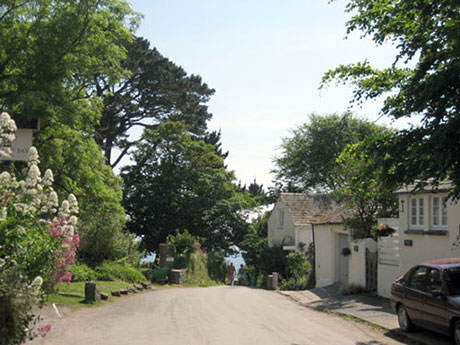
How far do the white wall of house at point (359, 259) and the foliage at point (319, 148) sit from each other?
26.2 m

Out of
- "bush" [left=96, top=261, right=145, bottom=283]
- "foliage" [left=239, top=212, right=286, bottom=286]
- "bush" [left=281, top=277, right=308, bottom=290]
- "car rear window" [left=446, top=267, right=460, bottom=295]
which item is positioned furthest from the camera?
"foliage" [left=239, top=212, right=286, bottom=286]

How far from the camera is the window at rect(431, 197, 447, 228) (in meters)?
16.0

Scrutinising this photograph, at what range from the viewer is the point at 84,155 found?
17.7m

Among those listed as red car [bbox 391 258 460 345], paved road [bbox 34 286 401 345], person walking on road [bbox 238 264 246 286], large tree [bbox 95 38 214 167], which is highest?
large tree [bbox 95 38 214 167]

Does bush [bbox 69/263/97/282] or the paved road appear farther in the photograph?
bush [bbox 69/263/97/282]

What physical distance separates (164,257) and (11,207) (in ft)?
80.5

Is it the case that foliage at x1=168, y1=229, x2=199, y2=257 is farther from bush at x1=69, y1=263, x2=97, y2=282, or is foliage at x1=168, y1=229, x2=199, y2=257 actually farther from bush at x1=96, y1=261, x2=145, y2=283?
bush at x1=69, y1=263, x2=97, y2=282

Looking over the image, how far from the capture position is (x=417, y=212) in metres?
17.3

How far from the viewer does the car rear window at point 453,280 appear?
10875 millimetres

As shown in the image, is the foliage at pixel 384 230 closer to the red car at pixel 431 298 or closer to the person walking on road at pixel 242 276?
the red car at pixel 431 298

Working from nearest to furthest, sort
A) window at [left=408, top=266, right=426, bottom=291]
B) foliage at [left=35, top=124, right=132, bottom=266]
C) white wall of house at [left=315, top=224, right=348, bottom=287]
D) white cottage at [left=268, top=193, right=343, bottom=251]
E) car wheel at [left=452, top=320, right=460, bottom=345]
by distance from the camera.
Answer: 1. car wheel at [left=452, top=320, right=460, bottom=345]
2. window at [left=408, top=266, right=426, bottom=291]
3. foliage at [left=35, top=124, right=132, bottom=266]
4. white wall of house at [left=315, top=224, right=348, bottom=287]
5. white cottage at [left=268, top=193, right=343, bottom=251]

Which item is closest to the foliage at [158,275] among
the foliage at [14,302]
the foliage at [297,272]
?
the foliage at [297,272]

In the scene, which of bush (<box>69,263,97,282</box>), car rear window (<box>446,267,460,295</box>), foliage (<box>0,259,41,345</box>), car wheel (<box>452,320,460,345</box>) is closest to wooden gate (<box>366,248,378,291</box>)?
→ car rear window (<box>446,267,460,295</box>)

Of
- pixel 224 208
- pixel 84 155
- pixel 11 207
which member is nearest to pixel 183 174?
pixel 224 208
